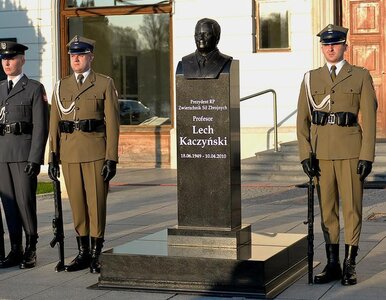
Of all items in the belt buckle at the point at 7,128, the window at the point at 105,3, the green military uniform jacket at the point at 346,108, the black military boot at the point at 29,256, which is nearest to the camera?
the green military uniform jacket at the point at 346,108

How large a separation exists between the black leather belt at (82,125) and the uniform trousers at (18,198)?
64 cm

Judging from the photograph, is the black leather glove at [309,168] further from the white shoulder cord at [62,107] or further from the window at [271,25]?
the window at [271,25]

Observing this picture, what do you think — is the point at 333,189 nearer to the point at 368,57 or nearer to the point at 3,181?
the point at 3,181

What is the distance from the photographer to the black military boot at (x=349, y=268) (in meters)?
7.98

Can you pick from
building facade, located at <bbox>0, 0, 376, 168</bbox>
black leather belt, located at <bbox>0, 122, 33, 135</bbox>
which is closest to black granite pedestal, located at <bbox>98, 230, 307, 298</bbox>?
black leather belt, located at <bbox>0, 122, 33, 135</bbox>

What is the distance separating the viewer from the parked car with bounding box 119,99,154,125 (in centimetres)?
2014

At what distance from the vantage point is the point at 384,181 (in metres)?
15.5

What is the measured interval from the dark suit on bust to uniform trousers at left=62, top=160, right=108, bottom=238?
1250 mm

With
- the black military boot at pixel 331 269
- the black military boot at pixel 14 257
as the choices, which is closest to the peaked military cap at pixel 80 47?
the black military boot at pixel 14 257

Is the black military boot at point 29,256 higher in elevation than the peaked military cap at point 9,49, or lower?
lower

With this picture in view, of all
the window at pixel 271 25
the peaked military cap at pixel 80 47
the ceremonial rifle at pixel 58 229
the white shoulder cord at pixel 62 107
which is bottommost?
the ceremonial rifle at pixel 58 229

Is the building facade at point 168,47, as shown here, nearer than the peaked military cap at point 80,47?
No

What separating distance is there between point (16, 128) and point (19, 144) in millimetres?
156

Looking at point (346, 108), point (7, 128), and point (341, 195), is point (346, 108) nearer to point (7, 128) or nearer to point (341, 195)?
point (341, 195)
